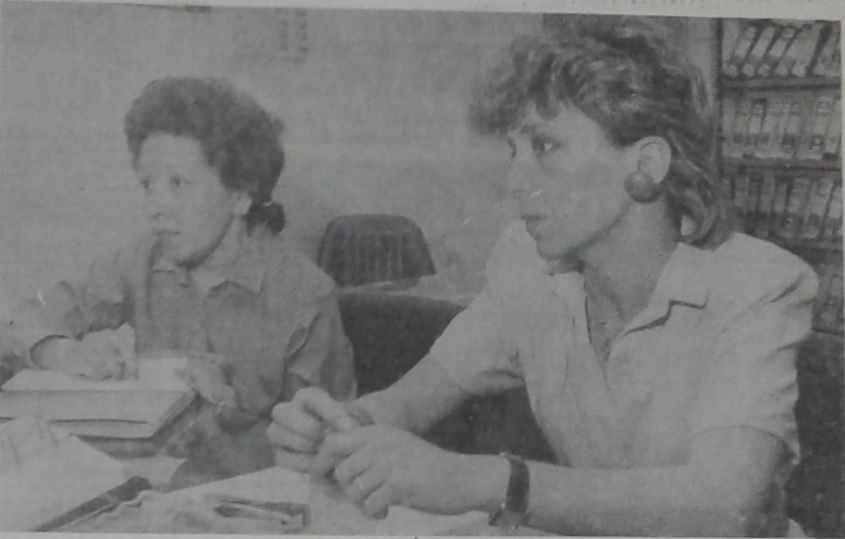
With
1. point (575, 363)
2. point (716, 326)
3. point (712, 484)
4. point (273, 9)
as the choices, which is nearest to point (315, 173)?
point (273, 9)

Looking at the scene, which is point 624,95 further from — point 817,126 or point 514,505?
point 514,505

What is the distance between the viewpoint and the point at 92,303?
5.99 feet

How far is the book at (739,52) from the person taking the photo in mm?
1918

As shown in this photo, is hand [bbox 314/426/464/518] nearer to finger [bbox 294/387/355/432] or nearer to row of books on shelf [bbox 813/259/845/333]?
finger [bbox 294/387/355/432]

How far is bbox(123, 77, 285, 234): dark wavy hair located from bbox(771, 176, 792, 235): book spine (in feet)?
2.87

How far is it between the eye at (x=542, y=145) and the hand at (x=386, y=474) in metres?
0.56

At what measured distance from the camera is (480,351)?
185 centimetres

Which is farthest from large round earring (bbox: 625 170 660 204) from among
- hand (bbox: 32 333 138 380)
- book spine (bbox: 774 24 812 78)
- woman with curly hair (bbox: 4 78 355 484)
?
hand (bbox: 32 333 138 380)

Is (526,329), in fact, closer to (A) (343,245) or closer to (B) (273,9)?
(A) (343,245)

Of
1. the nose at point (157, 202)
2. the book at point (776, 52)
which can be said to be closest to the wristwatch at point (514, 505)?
the nose at point (157, 202)

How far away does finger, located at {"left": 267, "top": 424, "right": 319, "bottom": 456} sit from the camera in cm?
179

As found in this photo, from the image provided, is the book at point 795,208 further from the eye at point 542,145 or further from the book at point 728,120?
the eye at point 542,145

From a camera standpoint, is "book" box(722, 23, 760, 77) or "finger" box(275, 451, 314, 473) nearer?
"finger" box(275, 451, 314, 473)

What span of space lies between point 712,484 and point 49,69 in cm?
134
